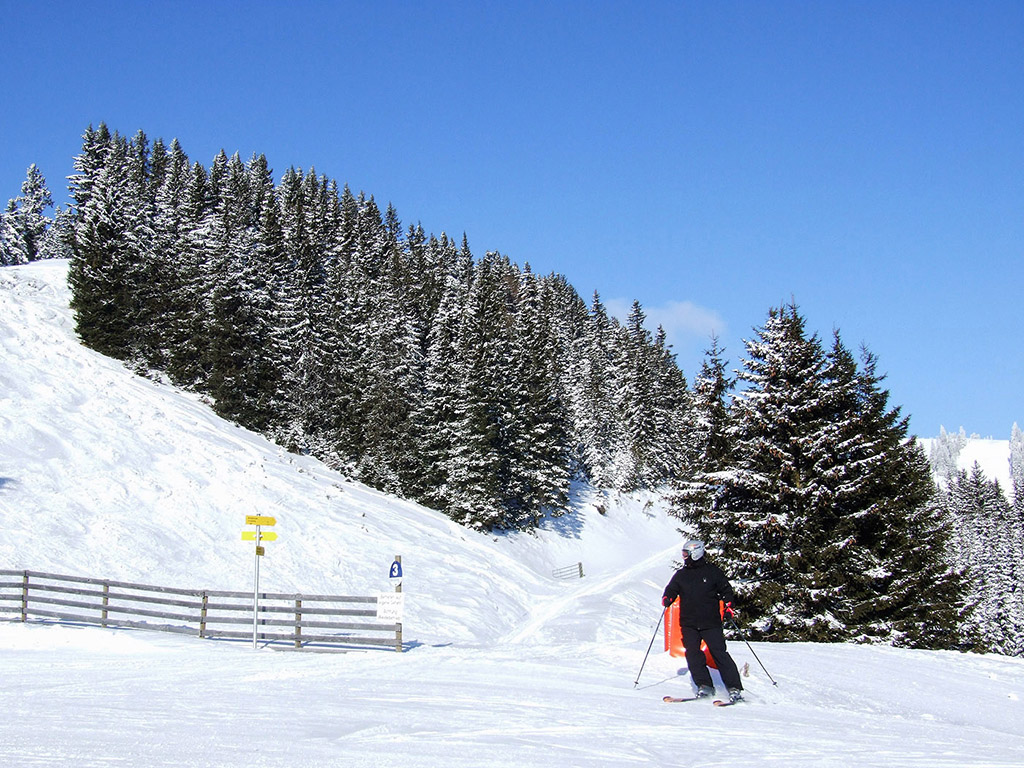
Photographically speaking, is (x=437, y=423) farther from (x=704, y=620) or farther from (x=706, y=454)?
(x=704, y=620)

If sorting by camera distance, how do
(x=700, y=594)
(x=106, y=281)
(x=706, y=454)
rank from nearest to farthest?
1. (x=700, y=594)
2. (x=706, y=454)
3. (x=106, y=281)

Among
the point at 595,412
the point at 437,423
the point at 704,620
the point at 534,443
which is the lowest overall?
the point at 704,620

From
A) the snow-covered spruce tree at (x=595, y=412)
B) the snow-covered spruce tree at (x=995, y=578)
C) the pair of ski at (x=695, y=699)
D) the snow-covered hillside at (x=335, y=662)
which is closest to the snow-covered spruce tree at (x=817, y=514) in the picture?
the snow-covered hillside at (x=335, y=662)

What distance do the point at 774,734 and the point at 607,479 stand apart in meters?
59.3

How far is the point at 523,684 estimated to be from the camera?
36.7 feet

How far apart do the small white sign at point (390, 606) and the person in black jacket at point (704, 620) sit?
7539 millimetres

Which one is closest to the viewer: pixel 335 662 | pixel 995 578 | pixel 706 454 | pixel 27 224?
pixel 335 662

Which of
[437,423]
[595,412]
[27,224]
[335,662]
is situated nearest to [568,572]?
[437,423]

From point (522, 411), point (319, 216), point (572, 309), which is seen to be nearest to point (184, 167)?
point (319, 216)

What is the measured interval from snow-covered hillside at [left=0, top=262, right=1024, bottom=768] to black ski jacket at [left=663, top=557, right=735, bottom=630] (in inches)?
45.6

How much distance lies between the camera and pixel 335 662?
14109 mm

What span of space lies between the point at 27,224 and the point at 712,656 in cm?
10782

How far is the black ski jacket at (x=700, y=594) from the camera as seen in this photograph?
1019cm

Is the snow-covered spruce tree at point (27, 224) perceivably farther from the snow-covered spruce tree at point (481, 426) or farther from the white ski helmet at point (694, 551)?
the white ski helmet at point (694, 551)
